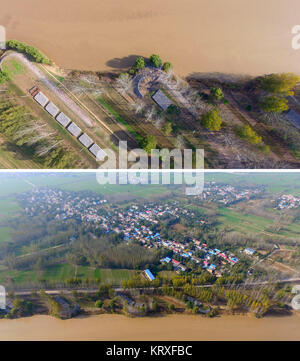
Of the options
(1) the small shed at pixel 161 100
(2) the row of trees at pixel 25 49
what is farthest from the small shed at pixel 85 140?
(2) the row of trees at pixel 25 49

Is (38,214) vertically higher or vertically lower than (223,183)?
lower

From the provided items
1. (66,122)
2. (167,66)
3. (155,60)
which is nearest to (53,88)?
(66,122)

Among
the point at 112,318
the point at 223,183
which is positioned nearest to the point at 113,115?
the point at 223,183
